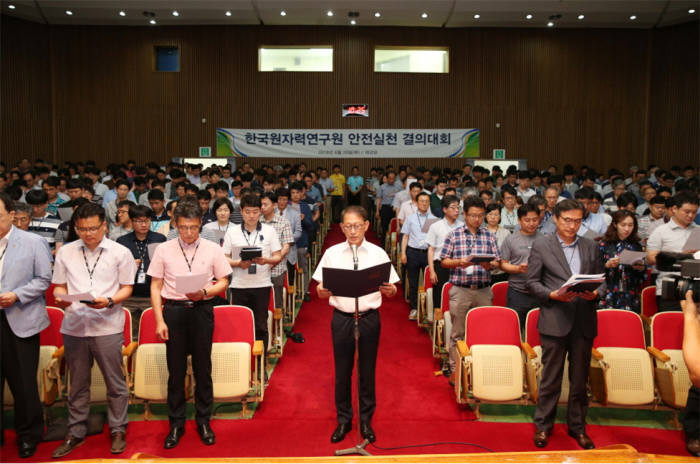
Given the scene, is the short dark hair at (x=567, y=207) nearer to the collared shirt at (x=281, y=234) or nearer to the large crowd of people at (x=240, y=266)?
the large crowd of people at (x=240, y=266)

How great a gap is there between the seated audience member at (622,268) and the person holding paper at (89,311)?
389 centimetres

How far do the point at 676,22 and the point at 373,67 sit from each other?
7611 mm

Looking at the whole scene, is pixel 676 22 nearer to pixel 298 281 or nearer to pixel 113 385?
pixel 298 281

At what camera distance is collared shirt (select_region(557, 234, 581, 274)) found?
3.45m

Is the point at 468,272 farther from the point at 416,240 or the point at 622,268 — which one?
the point at 416,240

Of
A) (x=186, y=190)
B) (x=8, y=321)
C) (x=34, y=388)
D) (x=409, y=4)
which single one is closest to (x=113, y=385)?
(x=34, y=388)

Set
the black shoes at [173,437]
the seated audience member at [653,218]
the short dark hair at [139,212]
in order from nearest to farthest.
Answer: the black shoes at [173,437] → the short dark hair at [139,212] → the seated audience member at [653,218]

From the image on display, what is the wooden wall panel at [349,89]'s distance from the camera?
1374 centimetres

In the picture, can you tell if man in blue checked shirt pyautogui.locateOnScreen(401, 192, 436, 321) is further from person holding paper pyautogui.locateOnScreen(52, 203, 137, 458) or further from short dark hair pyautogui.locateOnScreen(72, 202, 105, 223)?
short dark hair pyautogui.locateOnScreen(72, 202, 105, 223)

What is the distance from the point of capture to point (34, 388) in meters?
3.41

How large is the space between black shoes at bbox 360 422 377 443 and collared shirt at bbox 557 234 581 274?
1699 mm

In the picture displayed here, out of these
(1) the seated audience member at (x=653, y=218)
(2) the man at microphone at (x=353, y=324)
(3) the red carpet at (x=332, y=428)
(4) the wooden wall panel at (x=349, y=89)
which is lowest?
(3) the red carpet at (x=332, y=428)

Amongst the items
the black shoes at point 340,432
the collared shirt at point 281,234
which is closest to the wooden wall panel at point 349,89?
the collared shirt at point 281,234

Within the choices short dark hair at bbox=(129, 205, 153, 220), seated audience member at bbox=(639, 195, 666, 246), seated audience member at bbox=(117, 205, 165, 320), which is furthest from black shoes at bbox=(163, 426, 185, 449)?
seated audience member at bbox=(639, 195, 666, 246)
